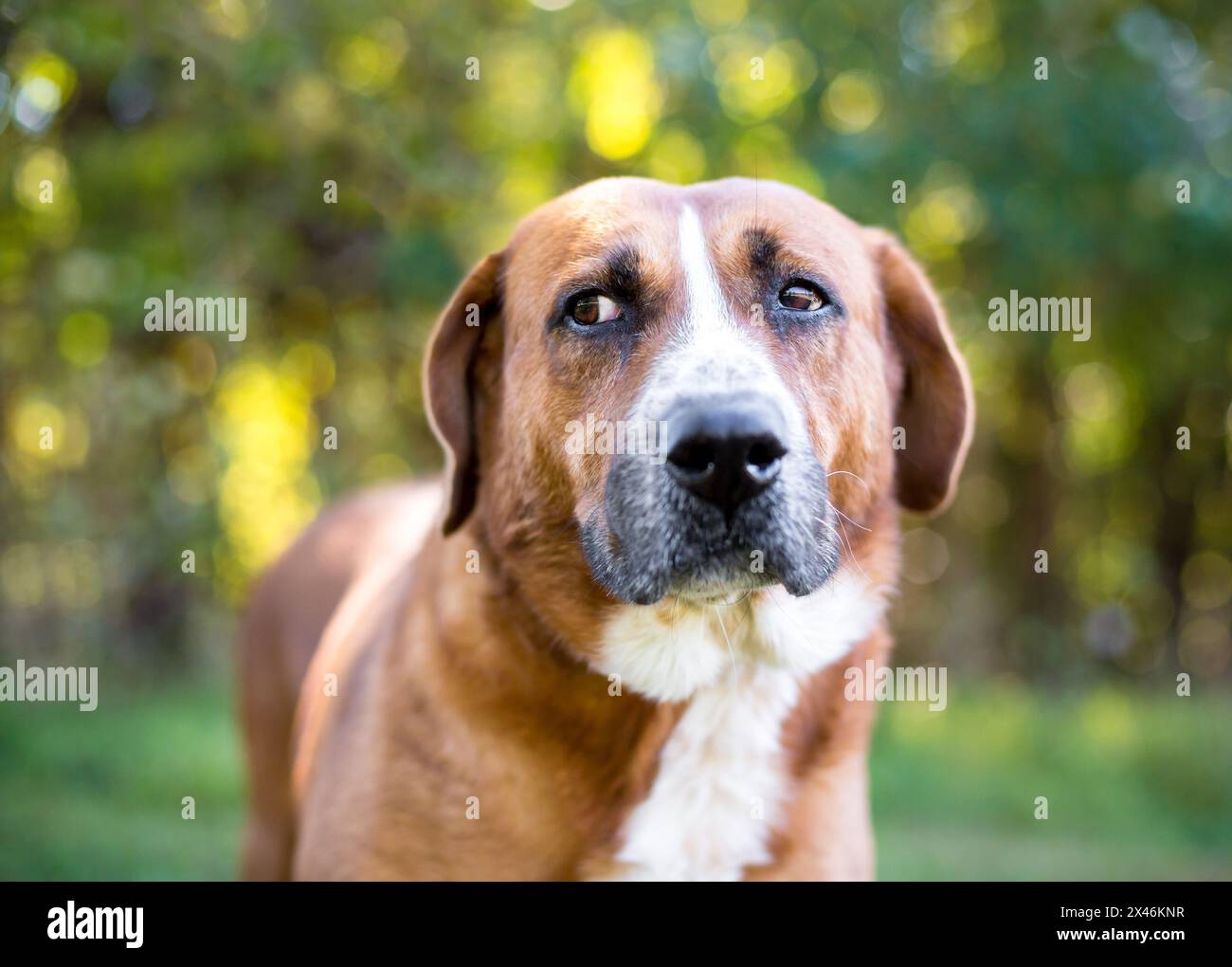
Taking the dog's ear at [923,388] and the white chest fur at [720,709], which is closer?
the white chest fur at [720,709]

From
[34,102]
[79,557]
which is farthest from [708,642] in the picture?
[79,557]

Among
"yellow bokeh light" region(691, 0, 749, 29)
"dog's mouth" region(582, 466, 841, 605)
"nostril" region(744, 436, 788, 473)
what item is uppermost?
"yellow bokeh light" region(691, 0, 749, 29)

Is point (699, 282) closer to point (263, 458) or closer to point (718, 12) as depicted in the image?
point (718, 12)

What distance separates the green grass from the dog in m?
2.62

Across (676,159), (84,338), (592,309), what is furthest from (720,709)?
(84,338)

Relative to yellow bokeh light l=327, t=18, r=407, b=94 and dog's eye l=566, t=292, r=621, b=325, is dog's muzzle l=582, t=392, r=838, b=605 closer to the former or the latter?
dog's eye l=566, t=292, r=621, b=325

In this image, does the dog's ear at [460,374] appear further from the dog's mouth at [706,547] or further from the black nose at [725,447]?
the black nose at [725,447]

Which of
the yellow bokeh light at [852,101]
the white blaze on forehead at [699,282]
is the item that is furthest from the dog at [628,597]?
the yellow bokeh light at [852,101]

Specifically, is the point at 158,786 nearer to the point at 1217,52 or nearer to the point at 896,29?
the point at 896,29

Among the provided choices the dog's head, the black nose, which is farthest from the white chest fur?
the black nose

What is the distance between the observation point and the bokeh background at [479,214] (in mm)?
5668

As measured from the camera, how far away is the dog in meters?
2.66

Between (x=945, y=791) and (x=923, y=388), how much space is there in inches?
145

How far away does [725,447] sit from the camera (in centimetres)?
235
